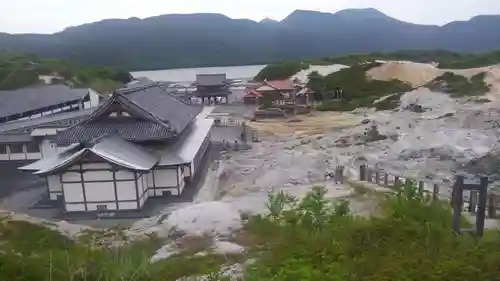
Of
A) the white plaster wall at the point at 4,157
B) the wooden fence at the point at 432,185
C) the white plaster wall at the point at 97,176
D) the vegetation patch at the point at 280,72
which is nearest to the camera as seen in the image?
the wooden fence at the point at 432,185

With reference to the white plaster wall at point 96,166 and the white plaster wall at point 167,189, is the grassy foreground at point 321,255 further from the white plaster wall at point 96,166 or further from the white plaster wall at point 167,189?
the white plaster wall at point 167,189

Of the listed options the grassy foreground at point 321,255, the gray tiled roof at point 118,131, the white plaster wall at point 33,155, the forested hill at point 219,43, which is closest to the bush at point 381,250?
the grassy foreground at point 321,255

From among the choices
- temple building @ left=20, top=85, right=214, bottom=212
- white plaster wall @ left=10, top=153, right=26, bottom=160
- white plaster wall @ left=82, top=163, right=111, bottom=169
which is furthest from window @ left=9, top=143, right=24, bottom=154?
white plaster wall @ left=82, top=163, right=111, bottom=169

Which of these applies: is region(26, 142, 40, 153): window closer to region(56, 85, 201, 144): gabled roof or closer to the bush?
region(56, 85, 201, 144): gabled roof

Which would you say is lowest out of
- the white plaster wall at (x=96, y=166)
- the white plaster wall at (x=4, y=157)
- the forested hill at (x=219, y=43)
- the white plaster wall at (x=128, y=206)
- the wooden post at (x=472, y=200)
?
the white plaster wall at (x=128, y=206)

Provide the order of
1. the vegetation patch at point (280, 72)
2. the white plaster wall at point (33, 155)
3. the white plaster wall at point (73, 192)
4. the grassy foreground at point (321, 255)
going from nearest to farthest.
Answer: the grassy foreground at point (321, 255) < the white plaster wall at point (73, 192) < the white plaster wall at point (33, 155) < the vegetation patch at point (280, 72)

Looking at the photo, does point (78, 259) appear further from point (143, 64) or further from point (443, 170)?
point (143, 64)

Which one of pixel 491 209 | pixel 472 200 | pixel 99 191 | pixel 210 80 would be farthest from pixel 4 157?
pixel 210 80

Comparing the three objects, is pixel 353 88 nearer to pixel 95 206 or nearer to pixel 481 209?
pixel 95 206
